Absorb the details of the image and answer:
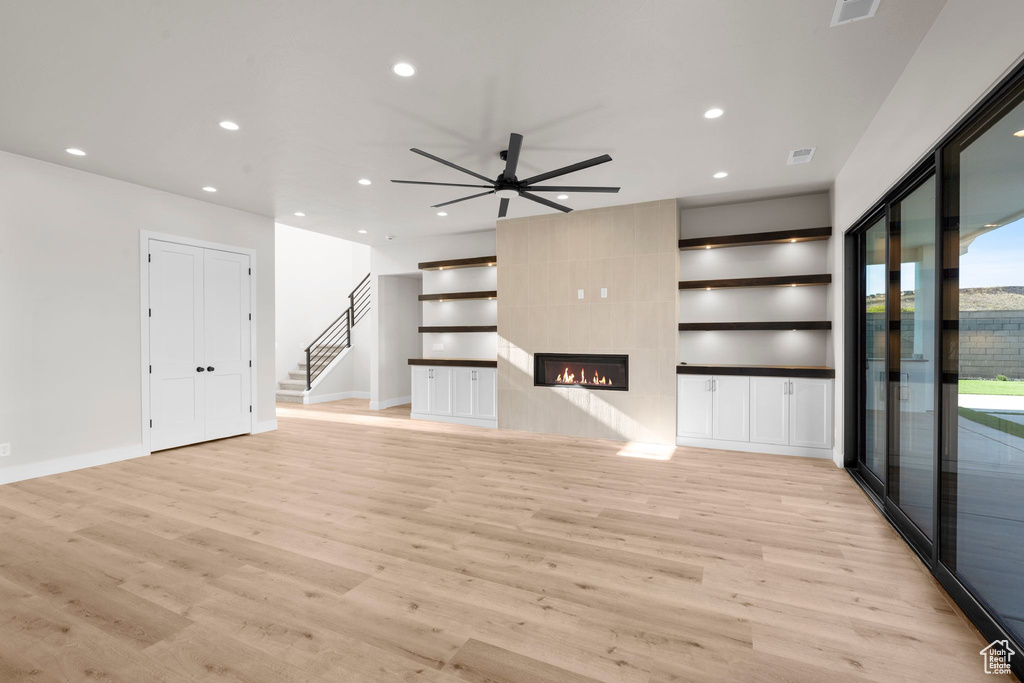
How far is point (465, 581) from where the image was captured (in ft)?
8.20

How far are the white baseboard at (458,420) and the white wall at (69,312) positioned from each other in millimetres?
3576

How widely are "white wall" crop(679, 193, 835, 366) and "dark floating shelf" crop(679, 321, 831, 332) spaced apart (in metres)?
0.33

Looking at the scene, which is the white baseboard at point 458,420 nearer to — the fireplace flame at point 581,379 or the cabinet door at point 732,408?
the fireplace flame at point 581,379

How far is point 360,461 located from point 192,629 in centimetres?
293

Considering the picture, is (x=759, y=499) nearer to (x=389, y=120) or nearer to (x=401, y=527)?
(x=401, y=527)

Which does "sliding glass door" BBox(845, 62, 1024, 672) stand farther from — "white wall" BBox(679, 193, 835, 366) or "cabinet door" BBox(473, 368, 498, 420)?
"cabinet door" BBox(473, 368, 498, 420)

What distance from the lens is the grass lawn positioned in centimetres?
174

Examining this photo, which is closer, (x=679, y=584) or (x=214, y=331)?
(x=679, y=584)

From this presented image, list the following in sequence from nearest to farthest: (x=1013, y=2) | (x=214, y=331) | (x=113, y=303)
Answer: (x=1013, y=2) < (x=113, y=303) < (x=214, y=331)

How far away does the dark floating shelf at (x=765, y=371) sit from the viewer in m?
5.07

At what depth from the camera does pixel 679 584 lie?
247cm

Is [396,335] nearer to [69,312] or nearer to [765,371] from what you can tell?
[69,312]

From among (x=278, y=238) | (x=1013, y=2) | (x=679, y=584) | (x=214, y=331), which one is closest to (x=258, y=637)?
(x=679, y=584)

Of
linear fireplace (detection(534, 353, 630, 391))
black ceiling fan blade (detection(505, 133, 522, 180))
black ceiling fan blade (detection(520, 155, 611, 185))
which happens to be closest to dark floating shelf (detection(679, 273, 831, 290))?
linear fireplace (detection(534, 353, 630, 391))
